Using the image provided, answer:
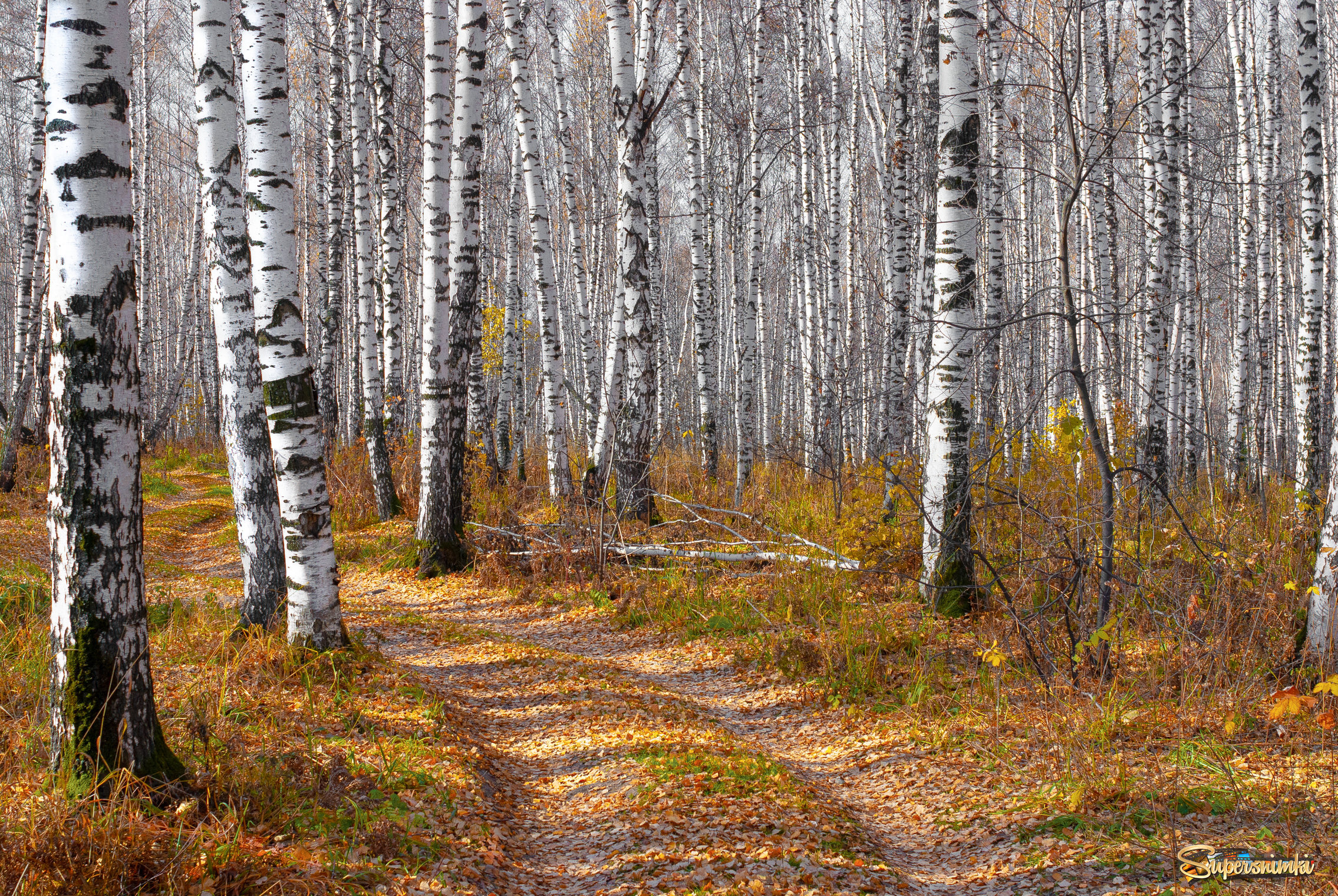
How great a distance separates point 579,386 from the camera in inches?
1083

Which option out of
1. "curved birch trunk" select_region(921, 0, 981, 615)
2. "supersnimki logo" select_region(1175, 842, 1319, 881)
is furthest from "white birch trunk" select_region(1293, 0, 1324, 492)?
"supersnimki logo" select_region(1175, 842, 1319, 881)

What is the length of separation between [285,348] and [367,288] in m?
6.82

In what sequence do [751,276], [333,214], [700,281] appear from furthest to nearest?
[751,276]
[333,214]
[700,281]

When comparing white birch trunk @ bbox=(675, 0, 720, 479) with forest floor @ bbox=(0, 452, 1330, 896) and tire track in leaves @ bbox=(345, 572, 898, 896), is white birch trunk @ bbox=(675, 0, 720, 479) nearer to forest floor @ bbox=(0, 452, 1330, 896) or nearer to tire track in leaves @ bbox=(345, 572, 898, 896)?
tire track in leaves @ bbox=(345, 572, 898, 896)

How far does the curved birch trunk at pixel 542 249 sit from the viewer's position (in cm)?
988

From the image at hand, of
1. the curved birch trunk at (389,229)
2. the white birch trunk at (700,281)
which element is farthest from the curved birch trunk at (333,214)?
the white birch trunk at (700,281)

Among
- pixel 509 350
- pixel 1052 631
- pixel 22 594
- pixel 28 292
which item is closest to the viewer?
pixel 1052 631

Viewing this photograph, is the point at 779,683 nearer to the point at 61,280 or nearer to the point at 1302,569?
the point at 1302,569

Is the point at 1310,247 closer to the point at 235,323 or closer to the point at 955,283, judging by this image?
the point at 955,283

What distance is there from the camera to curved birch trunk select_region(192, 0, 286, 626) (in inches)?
223

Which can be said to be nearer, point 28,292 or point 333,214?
point 28,292

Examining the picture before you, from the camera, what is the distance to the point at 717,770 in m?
4.08

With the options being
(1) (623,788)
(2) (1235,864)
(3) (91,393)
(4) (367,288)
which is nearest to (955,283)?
(2) (1235,864)

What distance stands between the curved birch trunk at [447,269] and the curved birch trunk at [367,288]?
110 inches
